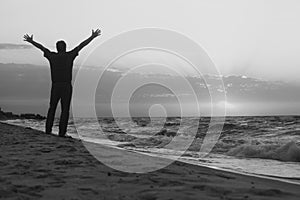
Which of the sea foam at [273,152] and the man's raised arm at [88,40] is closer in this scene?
the man's raised arm at [88,40]

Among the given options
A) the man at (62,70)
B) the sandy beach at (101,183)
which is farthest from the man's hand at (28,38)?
the sandy beach at (101,183)

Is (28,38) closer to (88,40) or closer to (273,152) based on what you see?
(88,40)

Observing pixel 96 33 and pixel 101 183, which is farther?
pixel 96 33

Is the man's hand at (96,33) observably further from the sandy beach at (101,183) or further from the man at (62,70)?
the sandy beach at (101,183)

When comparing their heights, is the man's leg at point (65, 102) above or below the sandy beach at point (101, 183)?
above

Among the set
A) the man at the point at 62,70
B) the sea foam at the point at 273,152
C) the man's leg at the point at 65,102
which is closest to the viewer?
the man at the point at 62,70

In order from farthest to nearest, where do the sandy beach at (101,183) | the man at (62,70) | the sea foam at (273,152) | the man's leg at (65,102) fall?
the sea foam at (273,152) → the man's leg at (65,102) → the man at (62,70) → the sandy beach at (101,183)

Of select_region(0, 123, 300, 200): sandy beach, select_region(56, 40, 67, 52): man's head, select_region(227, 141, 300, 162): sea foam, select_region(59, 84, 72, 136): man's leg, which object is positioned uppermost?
select_region(56, 40, 67, 52): man's head

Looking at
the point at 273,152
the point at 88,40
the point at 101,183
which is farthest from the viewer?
the point at 273,152

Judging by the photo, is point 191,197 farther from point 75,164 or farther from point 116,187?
point 75,164

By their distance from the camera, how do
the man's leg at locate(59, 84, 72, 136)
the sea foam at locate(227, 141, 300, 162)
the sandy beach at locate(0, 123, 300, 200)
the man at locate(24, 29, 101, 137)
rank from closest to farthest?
the sandy beach at locate(0, 123, 300, 200), the man at locate(24, 29, 101, 137), the man's leg at locate(59, 84, 72, 136), the sea foam at locate(227, 141, 300, 162)

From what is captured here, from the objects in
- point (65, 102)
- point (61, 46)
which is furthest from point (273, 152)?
point (61, 46)

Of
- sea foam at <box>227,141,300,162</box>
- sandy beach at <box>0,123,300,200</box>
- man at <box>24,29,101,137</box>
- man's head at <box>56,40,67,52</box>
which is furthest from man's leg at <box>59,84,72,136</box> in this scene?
sea foam at <box>227,141,300,162</box>

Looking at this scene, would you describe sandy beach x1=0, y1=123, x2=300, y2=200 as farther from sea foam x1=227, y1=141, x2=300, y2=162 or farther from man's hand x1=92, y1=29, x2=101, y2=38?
sea foam x1=227, y1=141, x2=300, y2=162
